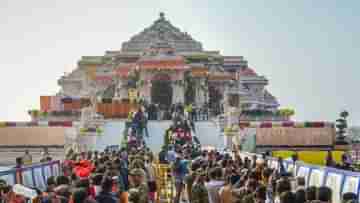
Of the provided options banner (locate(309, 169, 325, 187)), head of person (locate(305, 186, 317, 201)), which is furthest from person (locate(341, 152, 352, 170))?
head of person (locate(305, 186, 317, 201))

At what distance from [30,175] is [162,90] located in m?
36.1

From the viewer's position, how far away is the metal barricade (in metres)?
16.0

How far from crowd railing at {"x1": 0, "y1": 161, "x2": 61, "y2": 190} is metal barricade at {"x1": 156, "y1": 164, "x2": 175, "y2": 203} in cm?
294

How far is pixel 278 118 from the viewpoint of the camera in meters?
46.2

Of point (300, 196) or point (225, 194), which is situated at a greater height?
point (300, 196)

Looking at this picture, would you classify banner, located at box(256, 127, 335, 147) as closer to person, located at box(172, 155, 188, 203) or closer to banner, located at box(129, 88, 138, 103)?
banner, located at box(129, 88, 138, 103)

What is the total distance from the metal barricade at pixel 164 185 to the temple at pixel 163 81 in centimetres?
2109

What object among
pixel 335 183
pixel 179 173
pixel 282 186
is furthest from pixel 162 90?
pixel 282 186

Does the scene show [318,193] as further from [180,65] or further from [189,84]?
[189,84]

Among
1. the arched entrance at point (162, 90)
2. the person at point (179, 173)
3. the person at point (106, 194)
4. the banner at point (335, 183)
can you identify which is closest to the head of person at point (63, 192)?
the person at point (106, 194)

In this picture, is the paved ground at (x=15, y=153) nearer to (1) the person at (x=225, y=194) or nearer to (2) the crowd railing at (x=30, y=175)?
(2) the crowd railing at (x=30, y=175)

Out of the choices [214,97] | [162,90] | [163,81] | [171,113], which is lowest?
[171,113]

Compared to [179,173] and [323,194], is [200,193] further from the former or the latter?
[179,173]

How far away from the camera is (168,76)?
155 ft
